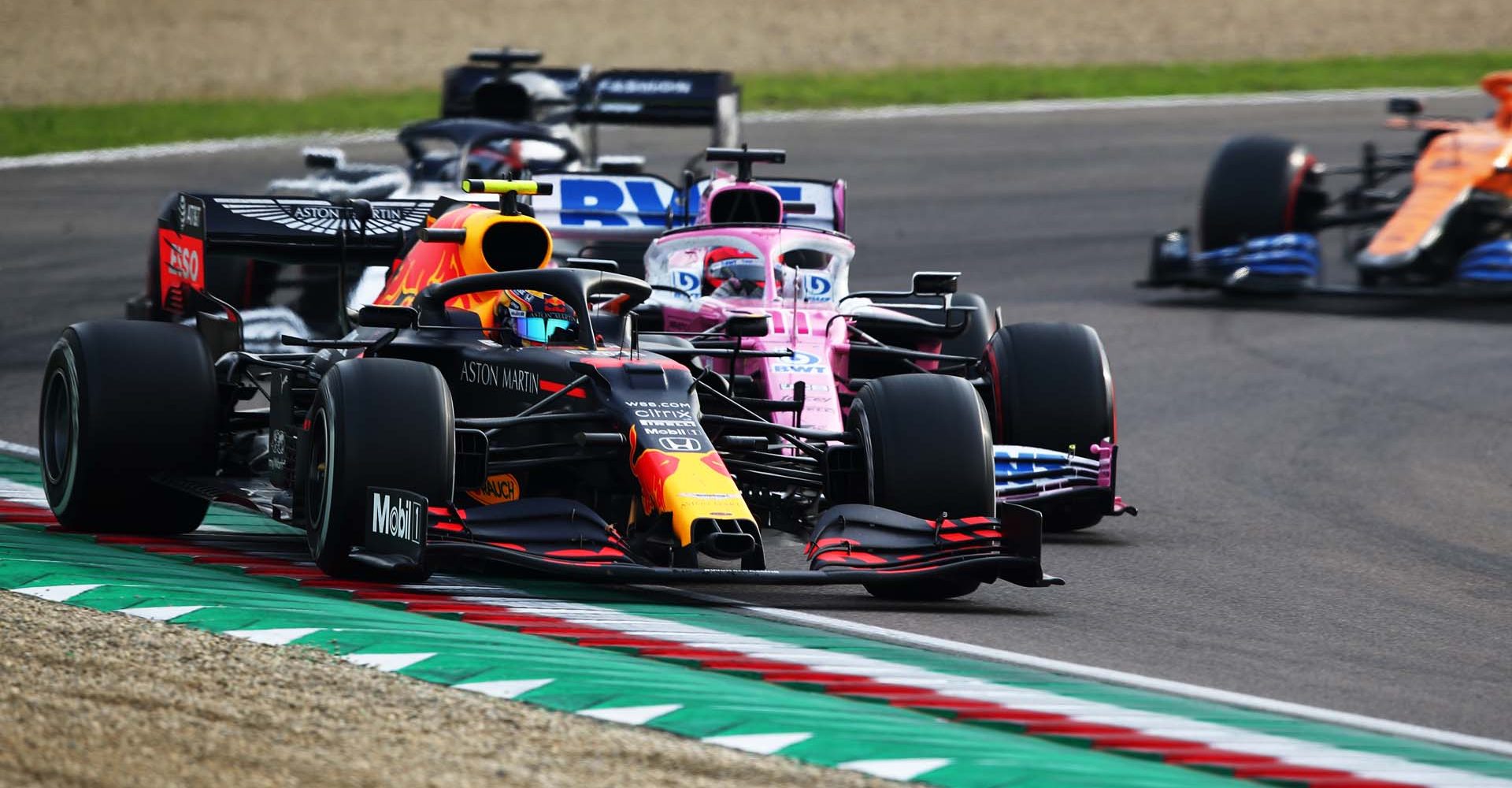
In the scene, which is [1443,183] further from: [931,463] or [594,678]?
[594,678]

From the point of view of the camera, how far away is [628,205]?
16.6 meters

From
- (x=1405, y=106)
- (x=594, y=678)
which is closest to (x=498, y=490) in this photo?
(x=594, y=678)

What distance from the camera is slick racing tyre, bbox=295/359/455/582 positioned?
8555 mm

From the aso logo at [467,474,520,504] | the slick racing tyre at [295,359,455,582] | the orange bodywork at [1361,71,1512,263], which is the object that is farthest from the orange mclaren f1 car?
the slick racing tyre at [295,359,455,582]

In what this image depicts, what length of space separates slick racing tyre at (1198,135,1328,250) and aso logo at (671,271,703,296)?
8906mm

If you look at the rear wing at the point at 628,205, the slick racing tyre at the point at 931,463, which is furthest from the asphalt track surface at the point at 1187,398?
the rear wing at the point at 628,205

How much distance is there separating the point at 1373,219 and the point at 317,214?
11.0 m

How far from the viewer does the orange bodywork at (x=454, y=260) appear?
34.7ft

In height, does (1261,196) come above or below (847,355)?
above

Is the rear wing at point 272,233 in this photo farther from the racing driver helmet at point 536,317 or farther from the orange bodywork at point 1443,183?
the orange bodywork at point 1443,183

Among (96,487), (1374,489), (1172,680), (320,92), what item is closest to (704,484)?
(1172,680)

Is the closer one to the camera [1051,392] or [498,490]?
[498,490]

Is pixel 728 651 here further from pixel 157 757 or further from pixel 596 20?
pixel 596 20

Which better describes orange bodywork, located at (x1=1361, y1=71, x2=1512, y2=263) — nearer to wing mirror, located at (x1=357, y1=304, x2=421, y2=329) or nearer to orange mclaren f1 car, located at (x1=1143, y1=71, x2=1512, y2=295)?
orange mclaren f1 car, located at (x1=1143, y1=71, x2=1512, y2=295)
